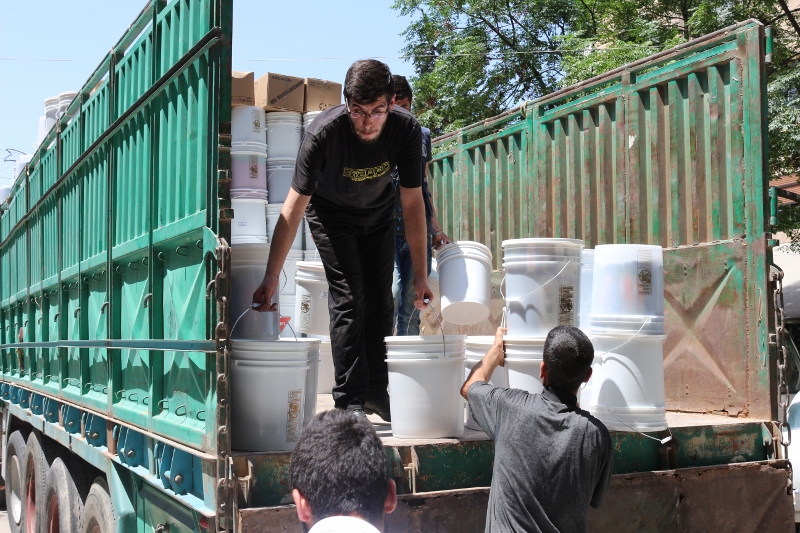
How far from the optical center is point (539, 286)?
134 inches

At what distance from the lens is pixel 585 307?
3.78 metres

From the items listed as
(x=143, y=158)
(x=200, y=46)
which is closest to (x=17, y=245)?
(x=143, y=158)

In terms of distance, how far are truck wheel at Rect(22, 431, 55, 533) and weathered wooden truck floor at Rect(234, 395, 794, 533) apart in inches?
123

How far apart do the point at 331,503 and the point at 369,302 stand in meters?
2.40

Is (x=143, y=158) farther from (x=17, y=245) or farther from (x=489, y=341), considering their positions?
(x=17, y=245)

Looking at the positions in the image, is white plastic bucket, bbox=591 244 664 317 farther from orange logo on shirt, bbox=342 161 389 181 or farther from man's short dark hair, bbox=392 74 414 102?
man's short dark hair, bbox=392 74 414 102

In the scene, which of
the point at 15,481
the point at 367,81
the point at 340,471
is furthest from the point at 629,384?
the point at 15,481

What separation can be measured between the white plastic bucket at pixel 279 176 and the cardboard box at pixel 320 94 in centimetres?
45

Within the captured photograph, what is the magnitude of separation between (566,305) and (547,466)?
3.06 ft

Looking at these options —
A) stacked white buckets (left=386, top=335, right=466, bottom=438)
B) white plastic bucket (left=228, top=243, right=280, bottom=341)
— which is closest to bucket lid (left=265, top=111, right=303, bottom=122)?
white plastic bucket (left=228, top=243, right=280, bottom=341)

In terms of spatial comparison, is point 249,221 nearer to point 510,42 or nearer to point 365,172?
point 365,172

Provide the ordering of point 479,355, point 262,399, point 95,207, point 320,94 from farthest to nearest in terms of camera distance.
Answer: point 320,94, point 95,207, point 479,355, point 262,399

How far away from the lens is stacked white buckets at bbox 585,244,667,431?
10.7 ft

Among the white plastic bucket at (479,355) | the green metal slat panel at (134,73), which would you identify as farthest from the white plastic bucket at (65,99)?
the white plastic bucket at (479,355)
